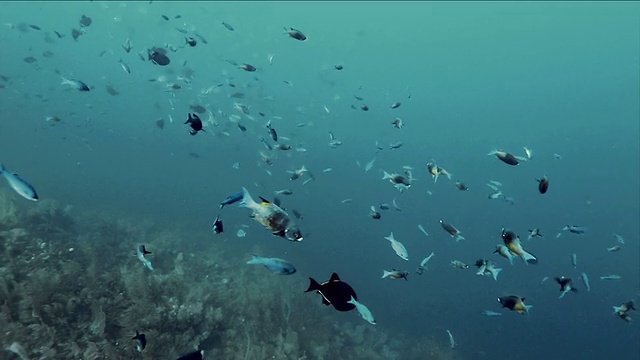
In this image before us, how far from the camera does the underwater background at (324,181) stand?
8.88 meters

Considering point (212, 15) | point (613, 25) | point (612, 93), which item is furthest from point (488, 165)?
point (212, 15)

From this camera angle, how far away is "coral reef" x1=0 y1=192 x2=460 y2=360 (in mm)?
6684

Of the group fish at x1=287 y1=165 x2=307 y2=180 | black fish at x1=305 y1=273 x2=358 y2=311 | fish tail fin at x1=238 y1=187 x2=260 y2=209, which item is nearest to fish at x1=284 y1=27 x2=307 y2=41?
fish at x1=287 y1=165 x2=307 y2=180

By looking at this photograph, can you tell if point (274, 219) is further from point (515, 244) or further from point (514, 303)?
point (514, 303)

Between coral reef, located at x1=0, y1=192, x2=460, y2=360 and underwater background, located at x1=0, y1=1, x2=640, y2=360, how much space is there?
0.05 meters

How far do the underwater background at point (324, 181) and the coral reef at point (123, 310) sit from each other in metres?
0.05

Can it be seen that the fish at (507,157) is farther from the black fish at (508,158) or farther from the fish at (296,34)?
the fish at (296,34)

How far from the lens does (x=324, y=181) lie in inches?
2264

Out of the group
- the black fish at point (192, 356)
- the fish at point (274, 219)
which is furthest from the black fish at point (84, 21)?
the black fish at point (192, 356)

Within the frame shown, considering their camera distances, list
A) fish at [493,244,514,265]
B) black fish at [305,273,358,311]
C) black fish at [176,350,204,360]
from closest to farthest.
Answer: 1. black fish at [305,273,358,311]
2. black fish at [176,350,204,360]
3. fish at [493,244,514,265]

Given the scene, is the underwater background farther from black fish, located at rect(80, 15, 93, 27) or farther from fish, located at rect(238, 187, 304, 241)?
fish, located at rect(238, 187, 304, 241)

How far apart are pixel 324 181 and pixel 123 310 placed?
1974 inches

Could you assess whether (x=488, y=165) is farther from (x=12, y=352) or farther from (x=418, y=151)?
(x=12, y=352)

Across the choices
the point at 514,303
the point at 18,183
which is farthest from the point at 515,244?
the point at 18,183
